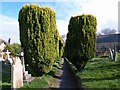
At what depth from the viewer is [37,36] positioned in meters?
18.0

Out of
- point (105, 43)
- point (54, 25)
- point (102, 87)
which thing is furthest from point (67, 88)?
point (105, 43)

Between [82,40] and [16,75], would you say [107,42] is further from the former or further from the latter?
[16,75]

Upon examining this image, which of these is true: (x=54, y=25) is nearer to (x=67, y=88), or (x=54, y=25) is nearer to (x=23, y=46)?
(x=23, y=46)

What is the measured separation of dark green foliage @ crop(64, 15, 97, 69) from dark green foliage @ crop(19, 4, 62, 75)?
4.59 meters

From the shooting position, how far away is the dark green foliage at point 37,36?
1777cm

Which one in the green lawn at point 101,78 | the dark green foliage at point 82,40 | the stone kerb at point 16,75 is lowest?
the green lawn at point 101,78

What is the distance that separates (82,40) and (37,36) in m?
6.09

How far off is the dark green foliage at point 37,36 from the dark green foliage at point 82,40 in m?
4.59

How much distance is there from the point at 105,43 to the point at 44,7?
79944mm

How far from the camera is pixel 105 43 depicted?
96.9m

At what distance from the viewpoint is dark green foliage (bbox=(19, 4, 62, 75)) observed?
1777 cm

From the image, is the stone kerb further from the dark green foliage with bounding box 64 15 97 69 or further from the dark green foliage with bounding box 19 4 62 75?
the dark green foliage with bounding box 64 15 97 69

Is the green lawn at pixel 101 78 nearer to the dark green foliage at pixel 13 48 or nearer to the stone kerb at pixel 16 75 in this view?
the stone kerb at pixel 16 75

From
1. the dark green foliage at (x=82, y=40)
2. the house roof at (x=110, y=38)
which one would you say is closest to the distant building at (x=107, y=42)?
the house roof at (x=110, y=38)
